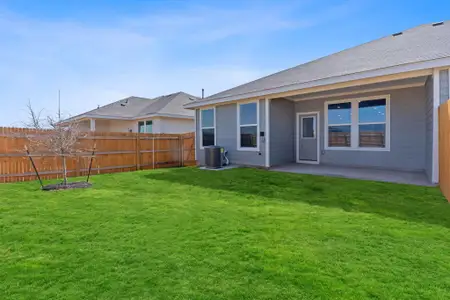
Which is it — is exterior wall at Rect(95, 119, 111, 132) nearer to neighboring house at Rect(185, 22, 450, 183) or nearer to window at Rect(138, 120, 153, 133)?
window at Rect(138, 120, 153, 133)

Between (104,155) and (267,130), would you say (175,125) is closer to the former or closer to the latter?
(104,155)

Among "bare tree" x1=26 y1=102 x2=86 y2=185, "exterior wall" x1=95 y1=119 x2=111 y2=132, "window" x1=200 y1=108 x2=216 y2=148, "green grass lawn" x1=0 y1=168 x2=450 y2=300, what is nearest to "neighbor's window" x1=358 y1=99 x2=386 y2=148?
"green grass lawn" x1=0 y1=168 x2=450 y2=300

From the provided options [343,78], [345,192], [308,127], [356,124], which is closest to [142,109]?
[308,127]

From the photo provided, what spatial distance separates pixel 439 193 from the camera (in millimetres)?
5234

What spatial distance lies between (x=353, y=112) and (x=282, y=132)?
2542 millimetres

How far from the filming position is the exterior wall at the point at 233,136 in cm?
963

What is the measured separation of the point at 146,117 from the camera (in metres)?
16.5

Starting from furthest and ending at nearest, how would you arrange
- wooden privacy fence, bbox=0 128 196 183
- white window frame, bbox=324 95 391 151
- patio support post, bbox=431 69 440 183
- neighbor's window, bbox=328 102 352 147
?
1. neighbor's window, bbox=328 102 352 147
2. white window frame, bbox=324 95 391 151
3. wooden privacy fence, bbox=0 128 196 183
4. patio support post, bbox=431 69 440 183

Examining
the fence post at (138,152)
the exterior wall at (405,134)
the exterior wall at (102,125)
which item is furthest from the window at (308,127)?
the exterior wall at (102,125)

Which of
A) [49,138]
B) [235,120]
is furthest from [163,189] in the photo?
[235,120]

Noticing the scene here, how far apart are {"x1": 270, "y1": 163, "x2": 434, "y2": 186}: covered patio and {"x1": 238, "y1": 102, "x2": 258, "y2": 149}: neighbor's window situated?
4.52 feet

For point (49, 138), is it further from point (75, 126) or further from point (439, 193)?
point (439, 193)

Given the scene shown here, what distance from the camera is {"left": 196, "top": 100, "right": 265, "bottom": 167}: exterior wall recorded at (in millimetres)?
9633

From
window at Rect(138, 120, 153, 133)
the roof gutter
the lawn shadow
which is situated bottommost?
the lawn shadow
